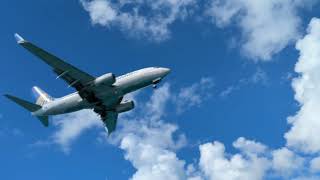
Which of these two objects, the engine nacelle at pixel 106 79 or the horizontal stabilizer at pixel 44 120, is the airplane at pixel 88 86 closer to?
the engine nacelle at pixel 106 79

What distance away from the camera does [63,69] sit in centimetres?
12144

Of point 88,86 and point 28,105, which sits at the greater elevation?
point 28,105

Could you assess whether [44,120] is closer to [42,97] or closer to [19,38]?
[42,97]

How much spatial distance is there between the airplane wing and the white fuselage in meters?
3.47

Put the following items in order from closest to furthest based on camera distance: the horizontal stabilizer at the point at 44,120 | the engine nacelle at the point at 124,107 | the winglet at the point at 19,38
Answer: the winglet at the point at 19,38, the horizontal stabilizer at the point at 44,120, the engine nacelle at the point at 124,107

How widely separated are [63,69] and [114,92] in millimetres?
12076

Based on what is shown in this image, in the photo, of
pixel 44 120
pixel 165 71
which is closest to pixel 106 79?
pixel 165 71

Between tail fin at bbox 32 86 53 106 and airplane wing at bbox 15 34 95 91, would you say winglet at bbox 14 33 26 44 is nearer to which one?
airplane wing at bbox 15 34 95 91

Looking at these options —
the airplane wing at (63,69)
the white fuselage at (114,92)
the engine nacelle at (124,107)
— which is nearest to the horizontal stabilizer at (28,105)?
the white fuselage at (114,92)

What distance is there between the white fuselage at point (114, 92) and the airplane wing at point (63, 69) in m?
3.47

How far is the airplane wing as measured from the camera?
371ft

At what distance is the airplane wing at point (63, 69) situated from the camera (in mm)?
113088

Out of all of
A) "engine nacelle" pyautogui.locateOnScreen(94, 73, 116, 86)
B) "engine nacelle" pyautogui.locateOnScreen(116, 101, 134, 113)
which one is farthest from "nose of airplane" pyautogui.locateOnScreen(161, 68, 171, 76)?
"engine nacelle" pyautogui.locateOnScreen(116, 101, 134, 113)

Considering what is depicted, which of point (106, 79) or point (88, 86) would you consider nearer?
point (106, 79)
